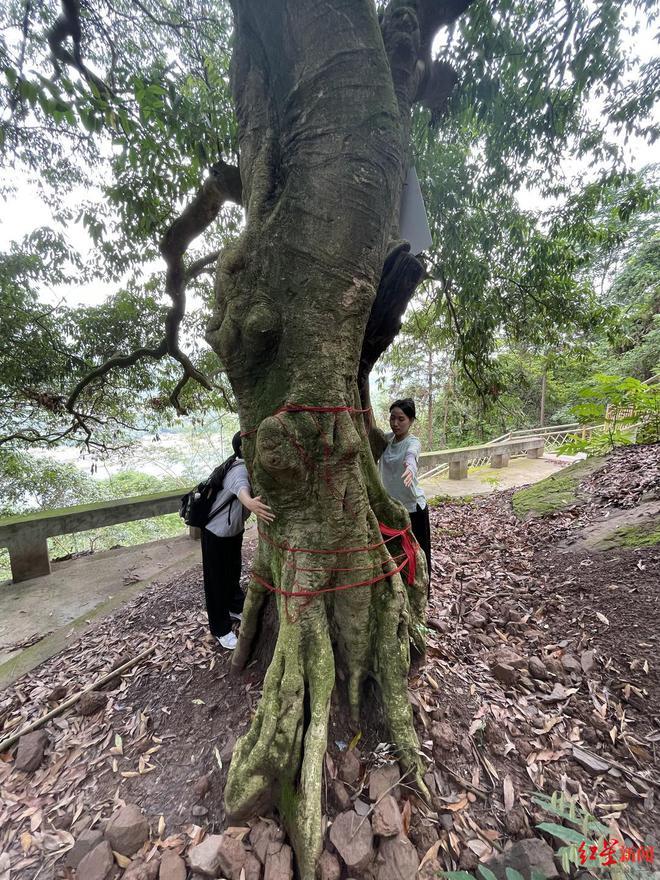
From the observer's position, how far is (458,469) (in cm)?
750

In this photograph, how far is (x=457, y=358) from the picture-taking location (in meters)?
4.33

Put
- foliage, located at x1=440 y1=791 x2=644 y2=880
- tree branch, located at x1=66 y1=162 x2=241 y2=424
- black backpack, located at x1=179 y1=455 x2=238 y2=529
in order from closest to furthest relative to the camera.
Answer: foliage, located at x1=440 y1=791 x2=644 y2=880 → black backpack, located at x1=179 y1=455 x2=238 y2=529 → tree branch, located at x1=66 y1=162 x2=241 y2=424

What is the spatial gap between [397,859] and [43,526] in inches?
171

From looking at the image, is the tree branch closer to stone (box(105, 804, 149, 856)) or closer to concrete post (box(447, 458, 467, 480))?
stone (box(105, 804, 149, 856))

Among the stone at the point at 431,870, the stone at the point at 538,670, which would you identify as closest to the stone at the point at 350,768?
the stone at the point at 431,870

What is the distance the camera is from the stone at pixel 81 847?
1.34 meters

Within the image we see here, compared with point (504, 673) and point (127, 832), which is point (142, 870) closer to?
point (127, 832)

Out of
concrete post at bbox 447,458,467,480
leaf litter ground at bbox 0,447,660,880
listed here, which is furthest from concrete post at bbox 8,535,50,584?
concrete post at bbox 447,458,467,480

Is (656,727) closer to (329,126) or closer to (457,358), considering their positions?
(329,126)

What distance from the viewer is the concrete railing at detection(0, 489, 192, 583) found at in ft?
12.8

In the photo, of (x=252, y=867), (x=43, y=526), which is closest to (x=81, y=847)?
(x=252, y=867)

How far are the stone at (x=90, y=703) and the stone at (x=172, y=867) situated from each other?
100cm

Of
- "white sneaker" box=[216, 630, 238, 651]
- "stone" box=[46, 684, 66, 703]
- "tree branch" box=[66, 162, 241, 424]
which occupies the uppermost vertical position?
"tree branch" box=[66, 162, 241, 424]

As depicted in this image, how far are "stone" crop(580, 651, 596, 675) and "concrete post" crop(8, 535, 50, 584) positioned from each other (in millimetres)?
4901
